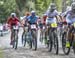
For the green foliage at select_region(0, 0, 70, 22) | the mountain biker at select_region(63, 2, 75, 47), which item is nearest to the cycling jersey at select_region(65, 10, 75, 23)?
the mountain biker at select_region(63, 2, 75, 47)

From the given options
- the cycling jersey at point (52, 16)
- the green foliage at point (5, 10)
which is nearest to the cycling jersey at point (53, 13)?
the cycling jersey at point (52, 16)

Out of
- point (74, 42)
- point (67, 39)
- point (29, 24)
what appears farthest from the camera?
point (29, 24)

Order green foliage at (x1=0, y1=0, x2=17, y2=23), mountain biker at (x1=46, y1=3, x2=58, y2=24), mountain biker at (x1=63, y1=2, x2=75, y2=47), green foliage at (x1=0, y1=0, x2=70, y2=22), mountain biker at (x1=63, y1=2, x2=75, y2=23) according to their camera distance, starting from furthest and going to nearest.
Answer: green foliage at (x1=0, y1=0, x2=70, y2=22) < green foliage at (x1=0, y1=0, x2=17, y2=23) < mountain biker at (x1=46, y1=3, x2=58, y2=24) < mountain biker at (x1=63, y1=2, x2=75, y2=23) < mountain biker at (x1=63, y1=2, x2=75, y2=47)

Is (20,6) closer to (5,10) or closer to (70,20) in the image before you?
(5,10)

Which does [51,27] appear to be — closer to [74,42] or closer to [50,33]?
[50,33]

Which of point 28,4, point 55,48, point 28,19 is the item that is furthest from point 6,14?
point 55,48

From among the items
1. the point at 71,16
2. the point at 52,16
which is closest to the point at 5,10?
the point at 52,16

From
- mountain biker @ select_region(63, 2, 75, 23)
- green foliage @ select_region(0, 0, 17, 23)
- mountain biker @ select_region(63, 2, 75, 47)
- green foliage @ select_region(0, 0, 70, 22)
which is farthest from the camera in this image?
green foliage @ select_region(0, 0, 70, 22)

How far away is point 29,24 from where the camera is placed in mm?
18484


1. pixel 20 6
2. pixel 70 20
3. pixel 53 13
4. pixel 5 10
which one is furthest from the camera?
pixel 20 6

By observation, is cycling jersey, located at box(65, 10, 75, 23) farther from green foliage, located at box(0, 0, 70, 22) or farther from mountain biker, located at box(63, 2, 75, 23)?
green foliage, located at box(0, 0, 70, 22)

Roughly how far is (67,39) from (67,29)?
383 mm

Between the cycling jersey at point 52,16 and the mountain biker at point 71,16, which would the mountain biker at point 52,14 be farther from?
the mountain biker at point 71,16

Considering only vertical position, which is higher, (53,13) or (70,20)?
(53,13)
